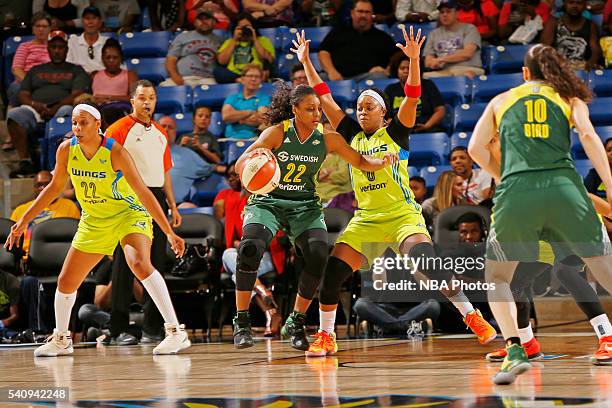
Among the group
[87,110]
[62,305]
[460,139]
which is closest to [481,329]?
[62,305]

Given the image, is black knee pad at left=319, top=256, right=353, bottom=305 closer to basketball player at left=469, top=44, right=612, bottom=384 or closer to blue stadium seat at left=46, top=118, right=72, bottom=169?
basketball player at left=469, top=44, right=612, bottom=384

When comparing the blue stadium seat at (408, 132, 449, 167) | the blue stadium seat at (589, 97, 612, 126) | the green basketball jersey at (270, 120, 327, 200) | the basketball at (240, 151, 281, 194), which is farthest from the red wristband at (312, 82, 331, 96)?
the blue stadium seat at (589, 97, 612, 126)

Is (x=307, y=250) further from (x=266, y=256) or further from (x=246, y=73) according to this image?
(x=246, y=73)

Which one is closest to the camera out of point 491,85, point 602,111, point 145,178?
point 145,178

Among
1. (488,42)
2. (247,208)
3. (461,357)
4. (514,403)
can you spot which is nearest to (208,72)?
(488,42)

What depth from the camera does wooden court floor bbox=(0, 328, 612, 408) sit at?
15.3 feet

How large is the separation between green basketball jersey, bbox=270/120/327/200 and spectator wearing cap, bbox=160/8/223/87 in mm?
6248

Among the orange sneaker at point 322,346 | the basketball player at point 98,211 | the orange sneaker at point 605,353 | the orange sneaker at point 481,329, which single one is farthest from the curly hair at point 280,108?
the orange sneaker at point 605,353

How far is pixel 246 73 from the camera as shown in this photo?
40.0ft

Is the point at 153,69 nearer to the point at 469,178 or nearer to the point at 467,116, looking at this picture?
the point at 467,116

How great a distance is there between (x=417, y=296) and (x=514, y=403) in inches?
213

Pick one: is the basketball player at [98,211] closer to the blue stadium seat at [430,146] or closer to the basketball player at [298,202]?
the basketball player at [298,202]

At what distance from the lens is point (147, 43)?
14.0 m

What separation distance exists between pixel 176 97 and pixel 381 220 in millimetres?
6277
